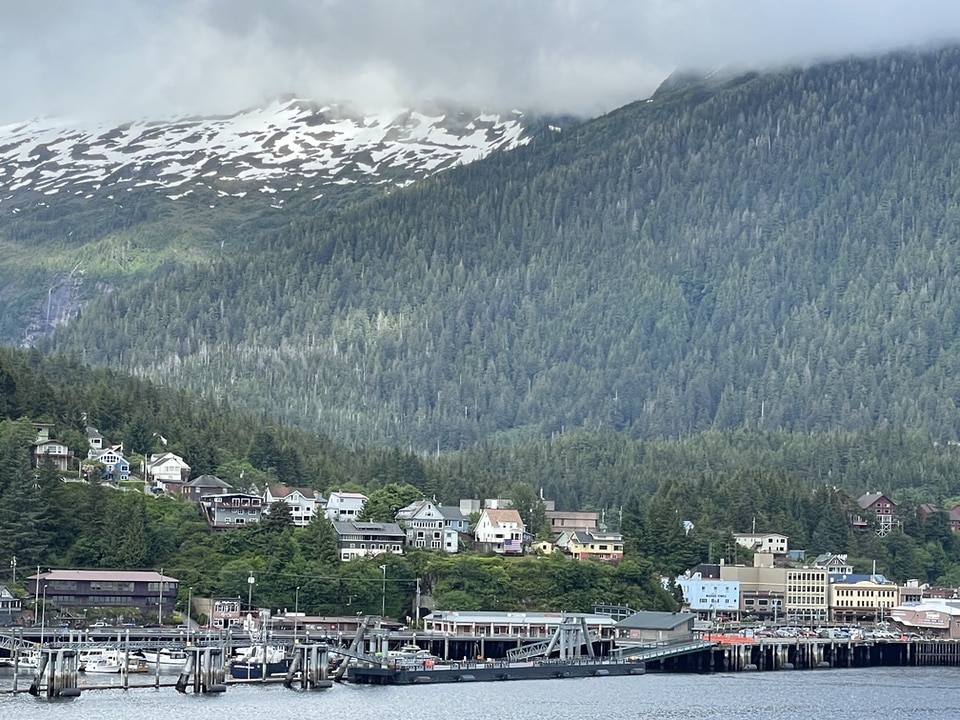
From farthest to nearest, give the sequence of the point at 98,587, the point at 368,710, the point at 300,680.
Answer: the point at 98,587 < the point at 300,680 < the point at 368,710

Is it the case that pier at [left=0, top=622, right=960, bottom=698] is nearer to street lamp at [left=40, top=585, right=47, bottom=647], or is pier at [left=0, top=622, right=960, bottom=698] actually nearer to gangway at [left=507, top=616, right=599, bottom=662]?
gangway at [left=507, top=616, right=599, bottom=662]

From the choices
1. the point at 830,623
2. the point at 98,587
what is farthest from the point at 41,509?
the point at 830,623

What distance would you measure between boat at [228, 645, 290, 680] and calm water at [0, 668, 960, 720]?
425cm

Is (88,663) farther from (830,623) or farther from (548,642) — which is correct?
(830,623)

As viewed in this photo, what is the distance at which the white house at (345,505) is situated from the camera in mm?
191238

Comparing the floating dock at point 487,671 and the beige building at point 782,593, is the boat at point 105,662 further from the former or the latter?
the beige building at point 782,593

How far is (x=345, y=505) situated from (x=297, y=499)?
5.05 m

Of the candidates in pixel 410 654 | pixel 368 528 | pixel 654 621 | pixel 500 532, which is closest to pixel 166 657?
pixel 410 654

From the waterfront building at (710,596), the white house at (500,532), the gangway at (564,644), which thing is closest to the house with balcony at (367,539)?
the white house at (500,532)

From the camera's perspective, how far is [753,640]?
562ft

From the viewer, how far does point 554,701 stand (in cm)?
13375

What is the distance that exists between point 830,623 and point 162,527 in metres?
59.6

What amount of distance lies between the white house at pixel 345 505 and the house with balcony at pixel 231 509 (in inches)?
389

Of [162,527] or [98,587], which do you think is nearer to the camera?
[98,587]
